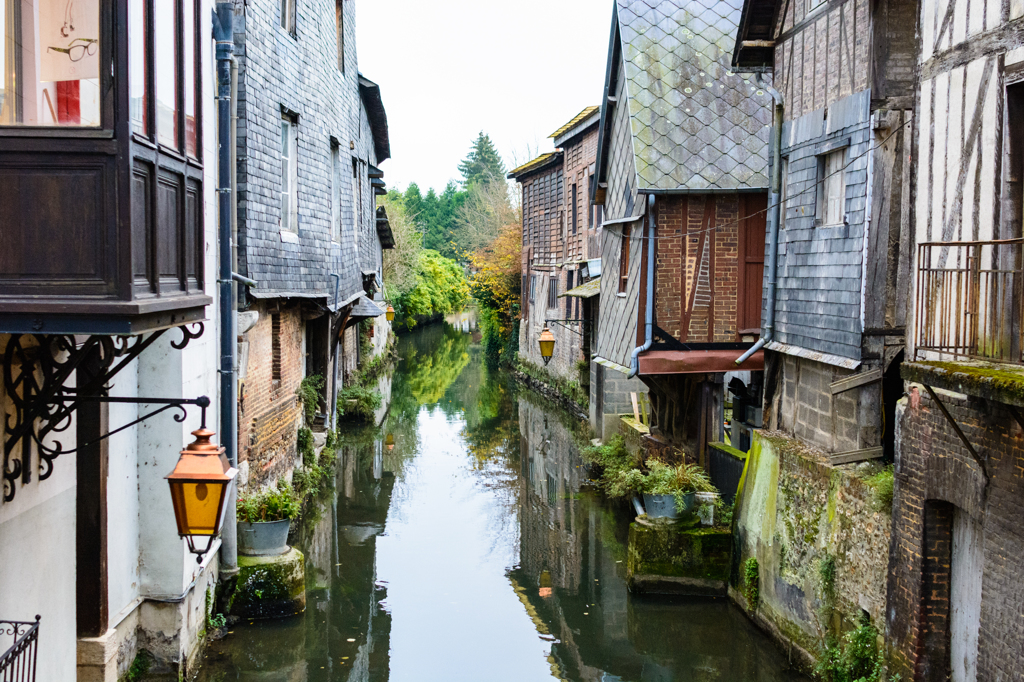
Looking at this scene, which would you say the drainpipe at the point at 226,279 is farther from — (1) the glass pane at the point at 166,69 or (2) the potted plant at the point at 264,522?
(1) the glass pane at the point at 166,69

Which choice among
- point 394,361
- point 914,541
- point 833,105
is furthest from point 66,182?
point 394,361

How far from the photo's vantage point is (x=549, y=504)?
1597 cm

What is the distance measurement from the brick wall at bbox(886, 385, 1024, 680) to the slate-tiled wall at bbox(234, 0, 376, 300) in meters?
7.97

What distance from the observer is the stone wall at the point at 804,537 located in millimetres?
8227

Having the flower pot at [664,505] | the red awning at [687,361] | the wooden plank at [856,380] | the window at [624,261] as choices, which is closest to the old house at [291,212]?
the window at [624,261]

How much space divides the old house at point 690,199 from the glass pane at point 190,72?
765cm

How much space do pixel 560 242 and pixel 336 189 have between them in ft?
39.4

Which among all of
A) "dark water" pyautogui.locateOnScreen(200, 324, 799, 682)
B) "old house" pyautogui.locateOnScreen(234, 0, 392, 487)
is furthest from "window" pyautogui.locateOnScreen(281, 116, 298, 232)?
"dark water" pyautogui.locateOnScreen(200, 324, 799, 682)

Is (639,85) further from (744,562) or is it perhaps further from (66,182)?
(66,182)

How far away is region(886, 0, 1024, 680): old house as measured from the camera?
6.16m

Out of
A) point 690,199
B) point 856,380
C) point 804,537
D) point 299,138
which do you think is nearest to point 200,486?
point 856,380

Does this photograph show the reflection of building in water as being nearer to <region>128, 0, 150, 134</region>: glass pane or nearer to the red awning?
the red awning

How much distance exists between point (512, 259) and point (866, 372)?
29.3 m

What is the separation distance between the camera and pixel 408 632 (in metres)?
10.3
